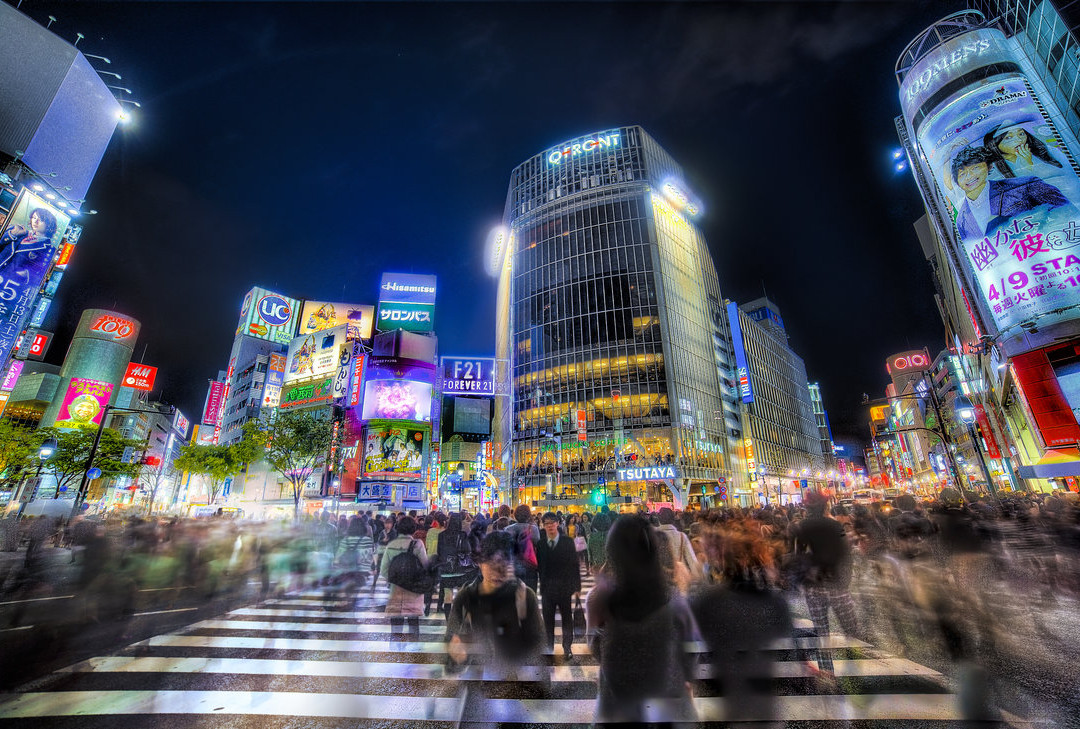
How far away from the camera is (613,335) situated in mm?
57281

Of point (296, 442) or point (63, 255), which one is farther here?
point (296, 442)

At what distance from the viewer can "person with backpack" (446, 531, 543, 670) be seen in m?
4.10

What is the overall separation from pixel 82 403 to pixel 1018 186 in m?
117

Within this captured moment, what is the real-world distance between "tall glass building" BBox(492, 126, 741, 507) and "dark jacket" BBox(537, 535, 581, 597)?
37530mm

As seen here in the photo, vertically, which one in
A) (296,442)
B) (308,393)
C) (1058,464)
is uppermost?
(308,393)

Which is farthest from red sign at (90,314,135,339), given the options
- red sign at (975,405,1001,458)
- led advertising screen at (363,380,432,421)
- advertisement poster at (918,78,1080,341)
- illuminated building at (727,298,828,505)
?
red sign at (975,405,1001,458)

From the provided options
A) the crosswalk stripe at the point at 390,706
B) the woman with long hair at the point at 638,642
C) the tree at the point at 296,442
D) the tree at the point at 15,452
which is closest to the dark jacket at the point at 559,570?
the crosswalk stripe at the point at 390,706

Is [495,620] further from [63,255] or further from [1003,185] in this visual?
[63,255]

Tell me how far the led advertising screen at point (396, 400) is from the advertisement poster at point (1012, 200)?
44.5 m

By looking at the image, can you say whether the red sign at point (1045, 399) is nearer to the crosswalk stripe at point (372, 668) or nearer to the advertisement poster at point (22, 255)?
the crosswalk stripe at point (372, 668)

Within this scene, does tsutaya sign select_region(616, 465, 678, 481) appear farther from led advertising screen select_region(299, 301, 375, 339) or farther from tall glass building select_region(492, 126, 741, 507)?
led advertising screen select_region(299, 301, 375, 339)

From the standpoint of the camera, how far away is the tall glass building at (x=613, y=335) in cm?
5059

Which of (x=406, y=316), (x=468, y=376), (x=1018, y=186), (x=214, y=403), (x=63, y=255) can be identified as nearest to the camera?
(x=1018, y=186)

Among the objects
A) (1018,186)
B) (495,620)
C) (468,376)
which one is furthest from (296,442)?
(1018,186)
